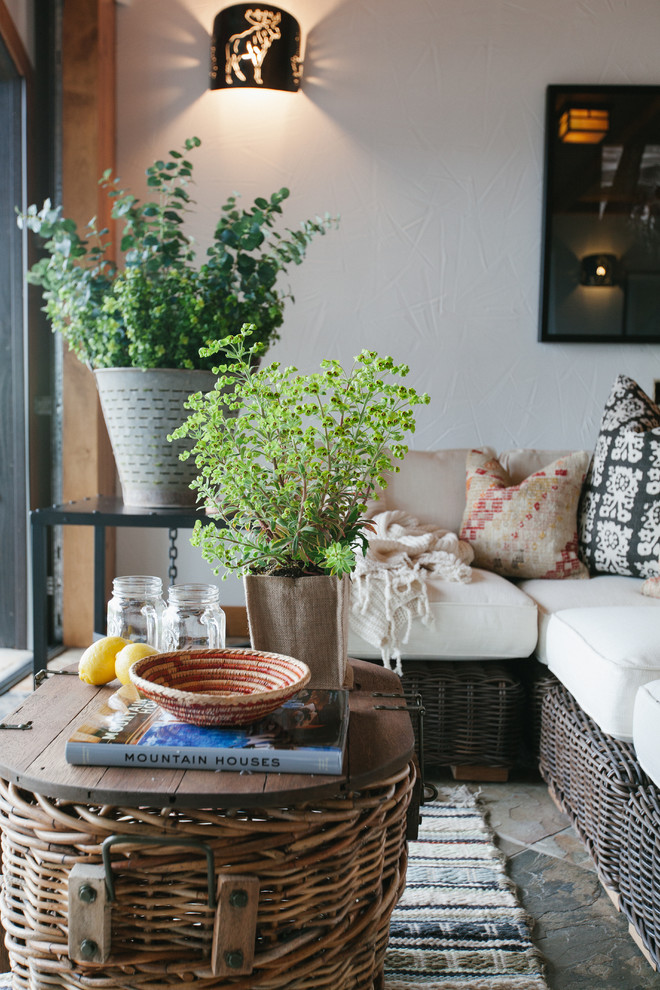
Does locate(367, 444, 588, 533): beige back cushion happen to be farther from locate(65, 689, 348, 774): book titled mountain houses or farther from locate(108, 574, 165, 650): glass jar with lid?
locate(65, 689, 348, 774): book titled mountain houses

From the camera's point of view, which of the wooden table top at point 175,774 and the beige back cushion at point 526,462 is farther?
the beige back cushion at point 526,462

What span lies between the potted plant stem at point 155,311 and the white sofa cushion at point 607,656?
2.81ft

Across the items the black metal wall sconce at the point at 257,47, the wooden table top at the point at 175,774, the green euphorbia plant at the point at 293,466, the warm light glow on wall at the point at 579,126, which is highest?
the black metal wall sconce at the point at 257,47

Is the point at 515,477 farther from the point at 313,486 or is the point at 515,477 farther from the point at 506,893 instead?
the point at 313,486

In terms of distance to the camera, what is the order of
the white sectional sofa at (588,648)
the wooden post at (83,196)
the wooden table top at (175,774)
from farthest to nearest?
the wooden post at (83,196), the white sectional sofa at (588,648), the wooden table top at (175,774)

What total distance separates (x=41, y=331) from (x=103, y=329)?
4.22ft

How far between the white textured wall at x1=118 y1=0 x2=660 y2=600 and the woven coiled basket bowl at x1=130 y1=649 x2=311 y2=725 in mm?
2145

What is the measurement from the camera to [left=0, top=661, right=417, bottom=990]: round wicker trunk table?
79 cm

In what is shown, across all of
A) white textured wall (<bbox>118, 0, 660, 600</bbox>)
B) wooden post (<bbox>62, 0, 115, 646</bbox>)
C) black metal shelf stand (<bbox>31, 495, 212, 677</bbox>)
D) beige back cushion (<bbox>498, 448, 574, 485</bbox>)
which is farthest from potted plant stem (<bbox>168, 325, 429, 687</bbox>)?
white textured wall (<bbox>118, 0, 660, 600</bbox>)

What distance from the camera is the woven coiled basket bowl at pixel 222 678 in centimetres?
88

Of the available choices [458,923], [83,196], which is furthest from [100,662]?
[83,196]

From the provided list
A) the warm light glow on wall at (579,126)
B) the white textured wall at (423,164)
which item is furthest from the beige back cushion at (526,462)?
the warm light glow on wall at (579,126)

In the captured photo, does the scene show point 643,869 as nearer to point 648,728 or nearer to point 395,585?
point 648,728

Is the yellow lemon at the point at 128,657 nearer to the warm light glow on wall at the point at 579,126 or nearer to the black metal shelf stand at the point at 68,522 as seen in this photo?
the black metal shelf stand at the point at 68,522
